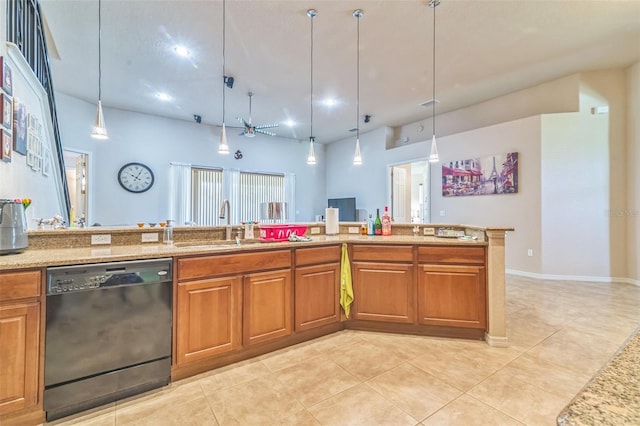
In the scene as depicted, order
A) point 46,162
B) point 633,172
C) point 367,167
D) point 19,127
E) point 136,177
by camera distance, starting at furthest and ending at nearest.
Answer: point 367,167 < point 136,177 < point 633,172 < point 46,162 < point 19,127

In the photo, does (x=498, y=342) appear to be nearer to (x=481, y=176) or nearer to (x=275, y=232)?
(x=275, y=232)

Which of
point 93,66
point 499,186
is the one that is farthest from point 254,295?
point 499,186

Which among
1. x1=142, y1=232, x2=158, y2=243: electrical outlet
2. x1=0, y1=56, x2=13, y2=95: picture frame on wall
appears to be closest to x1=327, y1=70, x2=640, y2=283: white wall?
x1=142, y1=232, x2=158, y2=243: electrical outlet

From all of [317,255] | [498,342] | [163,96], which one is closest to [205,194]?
[163,96]

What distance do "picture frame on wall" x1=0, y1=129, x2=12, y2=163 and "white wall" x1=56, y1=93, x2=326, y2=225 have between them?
3.81 meters

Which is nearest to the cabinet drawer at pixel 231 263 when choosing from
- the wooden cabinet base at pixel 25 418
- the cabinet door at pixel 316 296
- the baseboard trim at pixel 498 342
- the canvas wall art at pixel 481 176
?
the cabinet door at pixel 316 296

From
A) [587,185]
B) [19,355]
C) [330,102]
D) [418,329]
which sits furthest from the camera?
[330,102]

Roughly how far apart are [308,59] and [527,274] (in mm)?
5207

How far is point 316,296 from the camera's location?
264 cm

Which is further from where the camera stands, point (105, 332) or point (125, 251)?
point (125, 251)

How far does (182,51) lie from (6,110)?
7.83 ft

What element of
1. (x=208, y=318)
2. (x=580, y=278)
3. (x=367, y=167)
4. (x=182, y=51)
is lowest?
(x=580, y=278)

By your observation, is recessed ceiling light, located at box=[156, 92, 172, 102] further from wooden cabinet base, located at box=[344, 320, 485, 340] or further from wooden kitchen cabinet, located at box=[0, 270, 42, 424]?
wooden cabinet base, located at box=[344, 320, 485, 340]

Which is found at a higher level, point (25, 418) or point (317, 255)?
point (317, 255)
